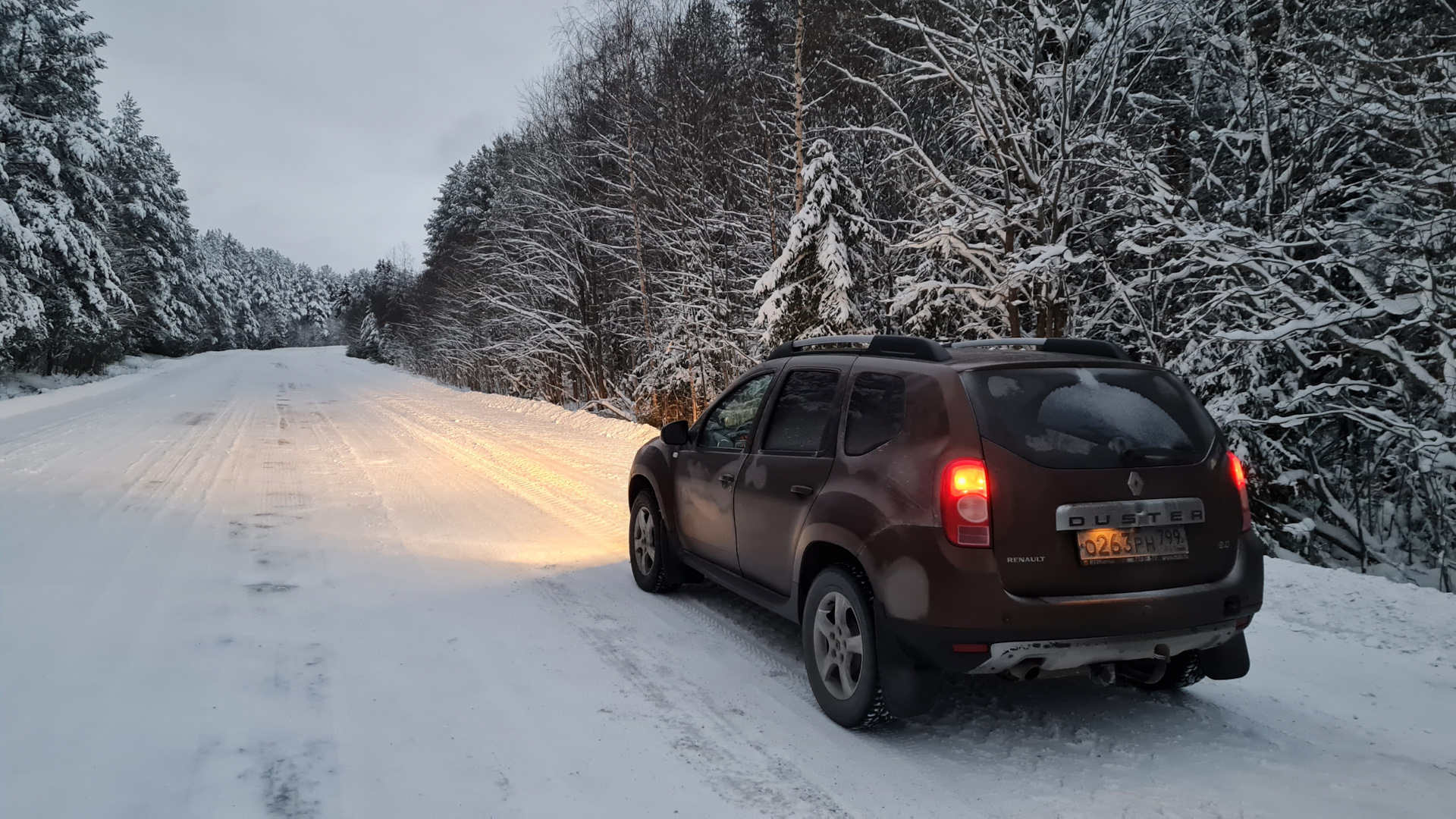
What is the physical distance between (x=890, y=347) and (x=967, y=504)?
112cm

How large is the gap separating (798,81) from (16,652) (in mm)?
13117

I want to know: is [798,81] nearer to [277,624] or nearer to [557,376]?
[277,624]

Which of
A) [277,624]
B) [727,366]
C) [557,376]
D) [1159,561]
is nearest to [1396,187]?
[1159,561]

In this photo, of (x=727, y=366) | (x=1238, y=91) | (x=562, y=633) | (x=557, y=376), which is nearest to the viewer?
(x=562, y=633)

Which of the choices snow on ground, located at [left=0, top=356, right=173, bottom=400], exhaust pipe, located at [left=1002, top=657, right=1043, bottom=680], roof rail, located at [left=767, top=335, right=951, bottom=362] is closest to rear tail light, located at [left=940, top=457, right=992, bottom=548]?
exhaust pipe, located at [left=1002, top=657, right=1043, bottom=680]

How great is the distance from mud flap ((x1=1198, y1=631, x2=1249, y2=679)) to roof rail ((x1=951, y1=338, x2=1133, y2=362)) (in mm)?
1360

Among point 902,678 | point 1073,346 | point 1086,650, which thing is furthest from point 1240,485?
point 902,678

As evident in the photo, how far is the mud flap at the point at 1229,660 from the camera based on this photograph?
3822 millimetres

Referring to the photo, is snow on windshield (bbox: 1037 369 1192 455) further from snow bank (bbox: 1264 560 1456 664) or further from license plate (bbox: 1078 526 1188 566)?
snow bank (bbox: 1264 560 1456 664)

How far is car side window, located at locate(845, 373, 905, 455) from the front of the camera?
3.89 meters

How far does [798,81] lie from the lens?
14516mm

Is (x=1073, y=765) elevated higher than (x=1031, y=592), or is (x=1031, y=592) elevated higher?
(x=1031, y=592)

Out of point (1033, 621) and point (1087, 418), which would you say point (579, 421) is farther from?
point (1033, 621)

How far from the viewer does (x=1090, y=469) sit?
3467 millimetres
